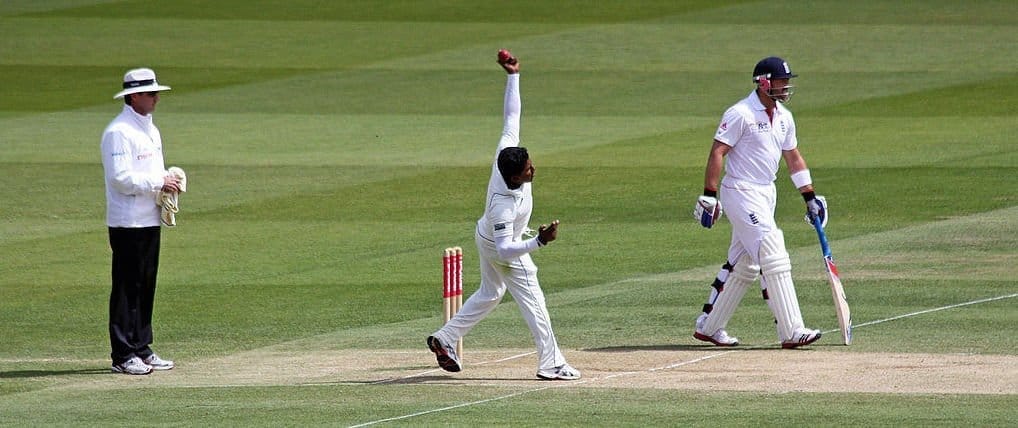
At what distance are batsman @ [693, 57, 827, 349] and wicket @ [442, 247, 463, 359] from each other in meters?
1.87

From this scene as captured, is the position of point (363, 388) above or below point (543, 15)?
below

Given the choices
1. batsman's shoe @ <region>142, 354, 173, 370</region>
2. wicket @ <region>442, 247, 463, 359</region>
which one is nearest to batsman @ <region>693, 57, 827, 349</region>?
wicket @ <region>442, 247, 463, 359</region>

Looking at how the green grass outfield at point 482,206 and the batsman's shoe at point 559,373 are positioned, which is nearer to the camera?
the green grass outfield at point 482,206

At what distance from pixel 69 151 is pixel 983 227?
13.8m

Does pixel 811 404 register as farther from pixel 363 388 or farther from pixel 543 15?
pixel 543 15

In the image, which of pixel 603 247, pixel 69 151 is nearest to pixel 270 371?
pixel 603 247

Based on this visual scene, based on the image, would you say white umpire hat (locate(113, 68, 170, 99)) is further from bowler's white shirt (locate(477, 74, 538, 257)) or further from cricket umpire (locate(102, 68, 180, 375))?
bowler's white shirt (locate(477, 74, 538, 257))

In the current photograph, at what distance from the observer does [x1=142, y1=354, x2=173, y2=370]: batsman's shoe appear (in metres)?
12.3

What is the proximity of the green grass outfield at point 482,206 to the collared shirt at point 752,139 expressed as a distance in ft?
4.33

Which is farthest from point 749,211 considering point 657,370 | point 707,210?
point 657,370

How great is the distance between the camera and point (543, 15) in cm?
3941

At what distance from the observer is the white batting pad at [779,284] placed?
1230cm

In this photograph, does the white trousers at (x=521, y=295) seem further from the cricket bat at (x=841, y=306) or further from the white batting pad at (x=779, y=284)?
the cricket bat at (x=841, y=306)

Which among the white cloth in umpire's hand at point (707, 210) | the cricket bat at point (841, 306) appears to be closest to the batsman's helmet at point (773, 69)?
the white cloth in umpire's hand at point (707, 210)
